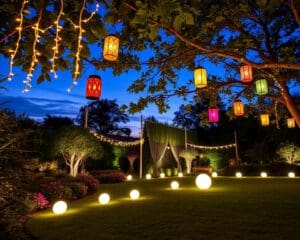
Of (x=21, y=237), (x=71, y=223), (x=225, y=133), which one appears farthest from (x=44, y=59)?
(x=225, y=133)

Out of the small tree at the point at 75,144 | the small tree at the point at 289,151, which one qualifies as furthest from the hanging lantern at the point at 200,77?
the small tree at the point at 289,151

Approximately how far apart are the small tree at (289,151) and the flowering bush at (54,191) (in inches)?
643

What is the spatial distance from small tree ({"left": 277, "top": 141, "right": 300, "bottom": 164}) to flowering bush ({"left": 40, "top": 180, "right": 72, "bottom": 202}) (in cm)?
1633

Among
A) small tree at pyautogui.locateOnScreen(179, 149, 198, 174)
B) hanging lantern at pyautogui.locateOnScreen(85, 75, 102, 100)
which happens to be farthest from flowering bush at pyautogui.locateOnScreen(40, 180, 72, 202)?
small tree at pyautogui.locateOnScreen(179, 149, 198, 174)

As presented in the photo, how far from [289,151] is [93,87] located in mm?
16939

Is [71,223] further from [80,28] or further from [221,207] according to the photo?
[80,28]

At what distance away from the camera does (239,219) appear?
5301mm

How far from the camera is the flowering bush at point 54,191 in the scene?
845 centimetres

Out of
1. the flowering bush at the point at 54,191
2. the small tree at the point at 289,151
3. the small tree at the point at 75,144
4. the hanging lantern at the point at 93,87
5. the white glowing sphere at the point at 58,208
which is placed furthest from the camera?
the small tree at the point at 289,151

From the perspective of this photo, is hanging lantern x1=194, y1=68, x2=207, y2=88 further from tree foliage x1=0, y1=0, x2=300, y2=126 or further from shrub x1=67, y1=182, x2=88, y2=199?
shrub x1=67, y1=182, x2=88, y2=199

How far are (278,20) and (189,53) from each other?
4321 mm

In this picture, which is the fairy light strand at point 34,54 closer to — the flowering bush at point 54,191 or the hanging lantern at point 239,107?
the flowering bush at point 54,191

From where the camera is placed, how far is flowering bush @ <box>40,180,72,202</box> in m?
Answer: 8.45

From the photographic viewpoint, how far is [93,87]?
770cm
